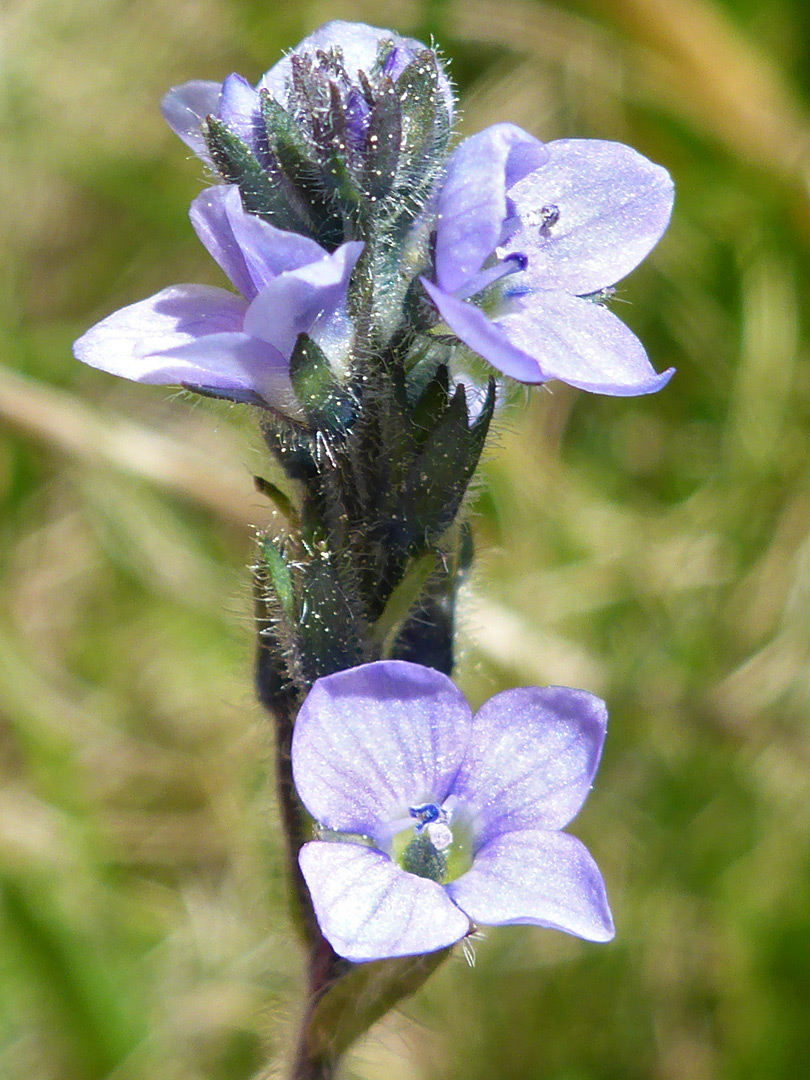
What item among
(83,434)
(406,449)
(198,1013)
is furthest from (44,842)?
(406,449)

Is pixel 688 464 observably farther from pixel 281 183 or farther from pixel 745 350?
pixel 281 183

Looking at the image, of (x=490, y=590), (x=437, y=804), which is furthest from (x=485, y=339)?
(x=490, y=590)

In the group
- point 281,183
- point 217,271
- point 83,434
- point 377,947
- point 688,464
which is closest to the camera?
point 377,947

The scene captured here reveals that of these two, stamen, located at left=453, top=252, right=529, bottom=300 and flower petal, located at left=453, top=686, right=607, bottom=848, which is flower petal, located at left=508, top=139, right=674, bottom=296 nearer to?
stamen, located at left=453, top=252, right=529, bottom=300

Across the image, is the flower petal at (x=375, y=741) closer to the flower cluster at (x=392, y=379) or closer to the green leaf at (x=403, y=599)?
the flower cluster at (x=392, y=379)

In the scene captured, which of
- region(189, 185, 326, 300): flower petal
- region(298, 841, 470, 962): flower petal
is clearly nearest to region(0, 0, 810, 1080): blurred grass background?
region(298, 841, 470, 962): flower petal

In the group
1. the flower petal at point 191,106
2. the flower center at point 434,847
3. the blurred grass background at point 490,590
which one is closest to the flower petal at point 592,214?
the flower petal at point 191,106
